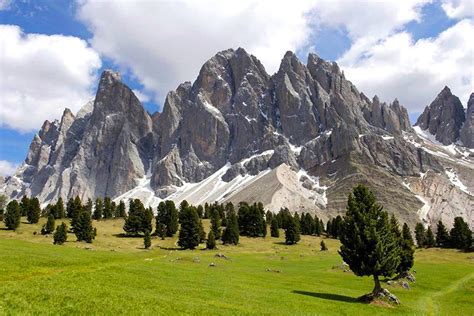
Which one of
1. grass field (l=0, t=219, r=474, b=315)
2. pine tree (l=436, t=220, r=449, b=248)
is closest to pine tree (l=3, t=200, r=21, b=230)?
grass field (l=0, t=219, r=474, b=315)

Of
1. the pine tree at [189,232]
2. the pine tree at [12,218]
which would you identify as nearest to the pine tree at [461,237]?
the pine tree at [189,232]

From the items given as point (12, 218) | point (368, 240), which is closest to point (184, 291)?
point (368, 240)

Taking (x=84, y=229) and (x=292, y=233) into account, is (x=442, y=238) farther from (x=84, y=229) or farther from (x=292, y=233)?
(x=84, y=229)

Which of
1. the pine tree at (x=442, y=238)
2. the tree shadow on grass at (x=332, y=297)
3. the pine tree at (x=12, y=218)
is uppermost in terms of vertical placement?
the pine tree at (x=12, y=218)

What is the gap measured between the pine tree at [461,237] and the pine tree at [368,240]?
306 ft

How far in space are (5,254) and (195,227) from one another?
64.2m

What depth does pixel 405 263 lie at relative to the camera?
68500mm

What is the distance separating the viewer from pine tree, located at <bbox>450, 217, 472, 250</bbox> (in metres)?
130

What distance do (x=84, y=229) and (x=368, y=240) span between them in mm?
77848

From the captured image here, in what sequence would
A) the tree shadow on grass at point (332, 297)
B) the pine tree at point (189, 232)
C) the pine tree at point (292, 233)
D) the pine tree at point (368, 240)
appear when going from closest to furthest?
the tree shadow on grass at point (332, 297) < the pine tree at point (368, 240) < the pine tree at point (189, 232) < the pine tree at point (292, 233)

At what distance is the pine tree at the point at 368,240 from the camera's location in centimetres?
4975

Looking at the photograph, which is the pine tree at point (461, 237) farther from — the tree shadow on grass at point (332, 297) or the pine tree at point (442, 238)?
the tree shadow on grass at point (332, 297)

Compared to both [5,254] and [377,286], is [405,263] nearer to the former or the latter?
[377,286]

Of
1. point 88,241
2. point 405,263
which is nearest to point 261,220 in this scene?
point 88,241
